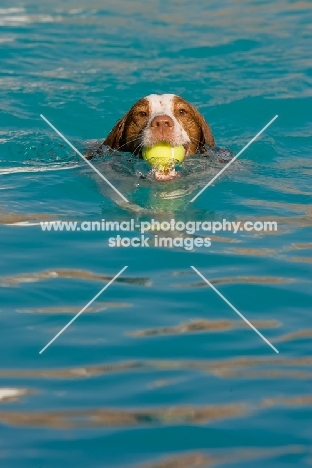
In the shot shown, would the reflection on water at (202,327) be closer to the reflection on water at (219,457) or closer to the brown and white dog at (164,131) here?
the reflection on water at (219,457)

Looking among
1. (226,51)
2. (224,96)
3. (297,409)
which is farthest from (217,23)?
(297,409)

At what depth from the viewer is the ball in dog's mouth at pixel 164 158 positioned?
7.03 metres

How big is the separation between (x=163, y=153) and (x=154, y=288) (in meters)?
2.10

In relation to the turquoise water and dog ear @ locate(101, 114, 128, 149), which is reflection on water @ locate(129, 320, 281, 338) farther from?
dog ear @ locate(101, 114, 128, 149)

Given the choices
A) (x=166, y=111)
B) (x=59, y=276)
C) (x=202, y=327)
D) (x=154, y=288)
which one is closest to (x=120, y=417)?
(x=202, y=327)

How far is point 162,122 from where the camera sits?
691 centimetres

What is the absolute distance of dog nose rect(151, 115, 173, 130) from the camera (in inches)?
272

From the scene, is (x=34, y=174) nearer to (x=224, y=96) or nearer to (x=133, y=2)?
(x=224, y=96)

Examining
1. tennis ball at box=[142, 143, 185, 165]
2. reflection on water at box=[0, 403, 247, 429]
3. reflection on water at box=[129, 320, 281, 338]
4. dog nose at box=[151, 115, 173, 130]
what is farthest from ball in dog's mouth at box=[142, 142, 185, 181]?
reflection on water at box=[0, 403, 247, 429]

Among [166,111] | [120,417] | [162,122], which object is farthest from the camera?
[166,111]

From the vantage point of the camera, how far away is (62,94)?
33.8ft

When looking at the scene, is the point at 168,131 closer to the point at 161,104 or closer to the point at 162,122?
the point at 162,122

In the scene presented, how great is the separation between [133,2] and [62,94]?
4.09 meters

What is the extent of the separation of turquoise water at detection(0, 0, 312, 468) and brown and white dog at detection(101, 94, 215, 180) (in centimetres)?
21
